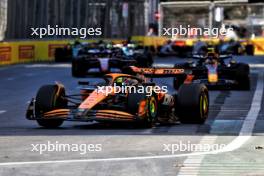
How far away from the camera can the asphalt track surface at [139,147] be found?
945 centimetres

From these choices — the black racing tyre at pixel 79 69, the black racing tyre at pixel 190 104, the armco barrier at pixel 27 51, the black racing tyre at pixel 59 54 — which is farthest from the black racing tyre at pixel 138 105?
the black racing tyre at pixel 59 54

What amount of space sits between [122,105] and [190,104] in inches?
44.6

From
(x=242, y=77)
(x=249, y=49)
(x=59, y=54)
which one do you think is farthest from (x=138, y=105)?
(x=249, y=49)

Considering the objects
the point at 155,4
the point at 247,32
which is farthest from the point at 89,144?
the point at 247,32

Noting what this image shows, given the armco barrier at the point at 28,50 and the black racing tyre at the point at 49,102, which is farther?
the armco barrier at the point at 28,50

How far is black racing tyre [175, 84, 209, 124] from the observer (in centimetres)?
1439

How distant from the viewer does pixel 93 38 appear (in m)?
56.8

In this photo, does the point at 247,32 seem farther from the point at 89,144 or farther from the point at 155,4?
the point at 89,144
